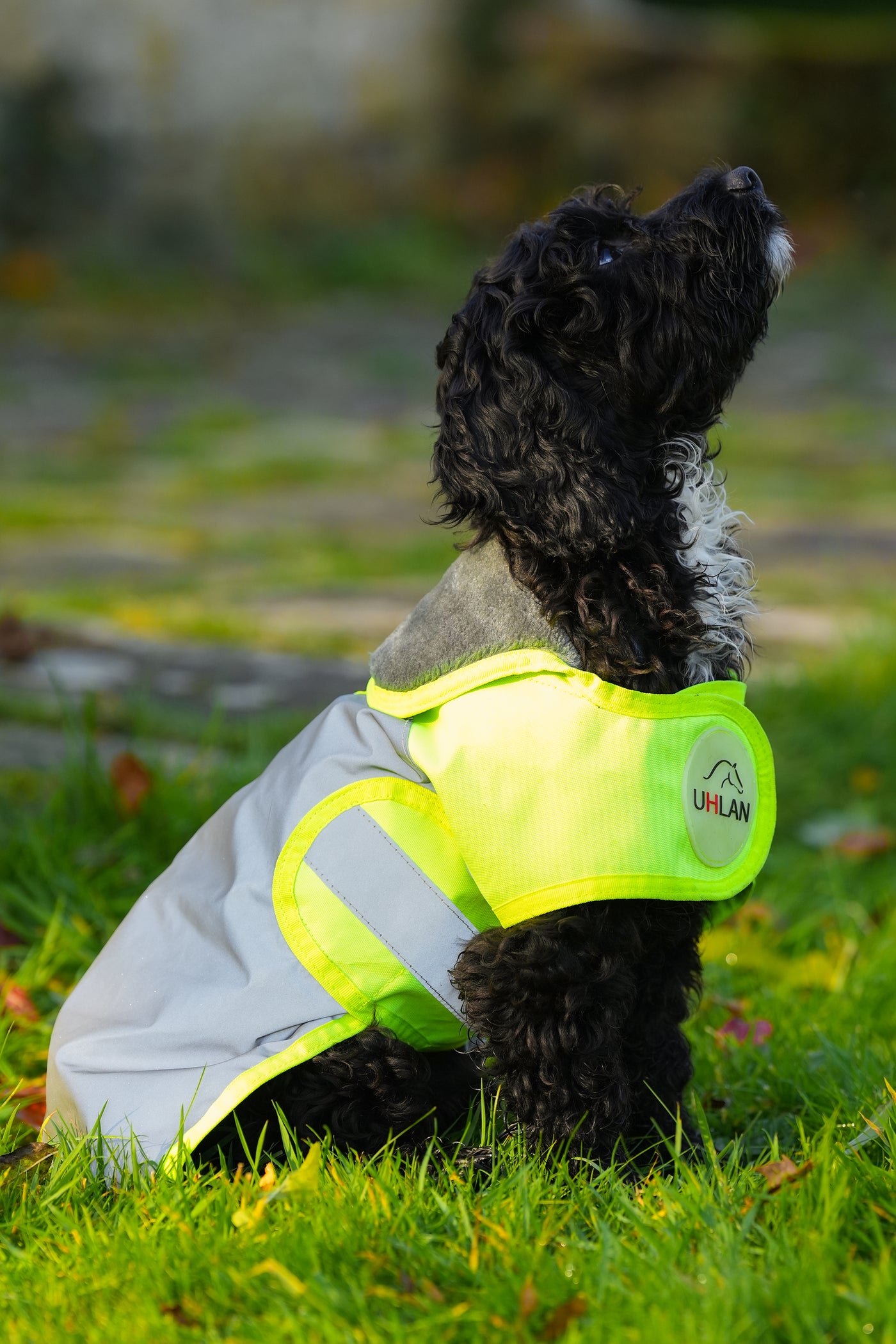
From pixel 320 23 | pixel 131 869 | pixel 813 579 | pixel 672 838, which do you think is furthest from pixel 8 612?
pixel 320 23

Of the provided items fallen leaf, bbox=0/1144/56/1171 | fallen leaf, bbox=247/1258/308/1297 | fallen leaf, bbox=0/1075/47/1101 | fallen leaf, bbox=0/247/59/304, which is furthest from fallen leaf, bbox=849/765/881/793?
fallen leaf, bbox=0/247/59/304

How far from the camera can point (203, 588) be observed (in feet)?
21.8

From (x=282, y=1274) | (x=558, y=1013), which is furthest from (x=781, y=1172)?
(x=282, y=1274)

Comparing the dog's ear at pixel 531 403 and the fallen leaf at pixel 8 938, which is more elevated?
the dog's ear at pixel 531 403

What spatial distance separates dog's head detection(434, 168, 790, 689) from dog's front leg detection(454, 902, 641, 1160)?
41 centimetres

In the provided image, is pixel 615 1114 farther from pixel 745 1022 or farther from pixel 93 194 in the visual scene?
pixel 93 194

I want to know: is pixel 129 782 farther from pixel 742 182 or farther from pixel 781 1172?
pixel 742 182

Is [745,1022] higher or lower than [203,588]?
lower

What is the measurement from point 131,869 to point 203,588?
3.49 metres

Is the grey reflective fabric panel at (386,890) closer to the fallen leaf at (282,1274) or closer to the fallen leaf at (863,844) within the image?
the fallen leaf at (282,1274)

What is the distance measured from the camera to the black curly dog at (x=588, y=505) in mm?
2104

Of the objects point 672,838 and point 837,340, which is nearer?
point 672,838

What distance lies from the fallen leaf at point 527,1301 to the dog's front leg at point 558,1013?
1.39ft

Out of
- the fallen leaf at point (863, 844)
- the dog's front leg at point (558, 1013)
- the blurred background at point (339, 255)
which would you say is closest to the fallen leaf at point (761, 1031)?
the dog's front leg at point (558, 1013)
